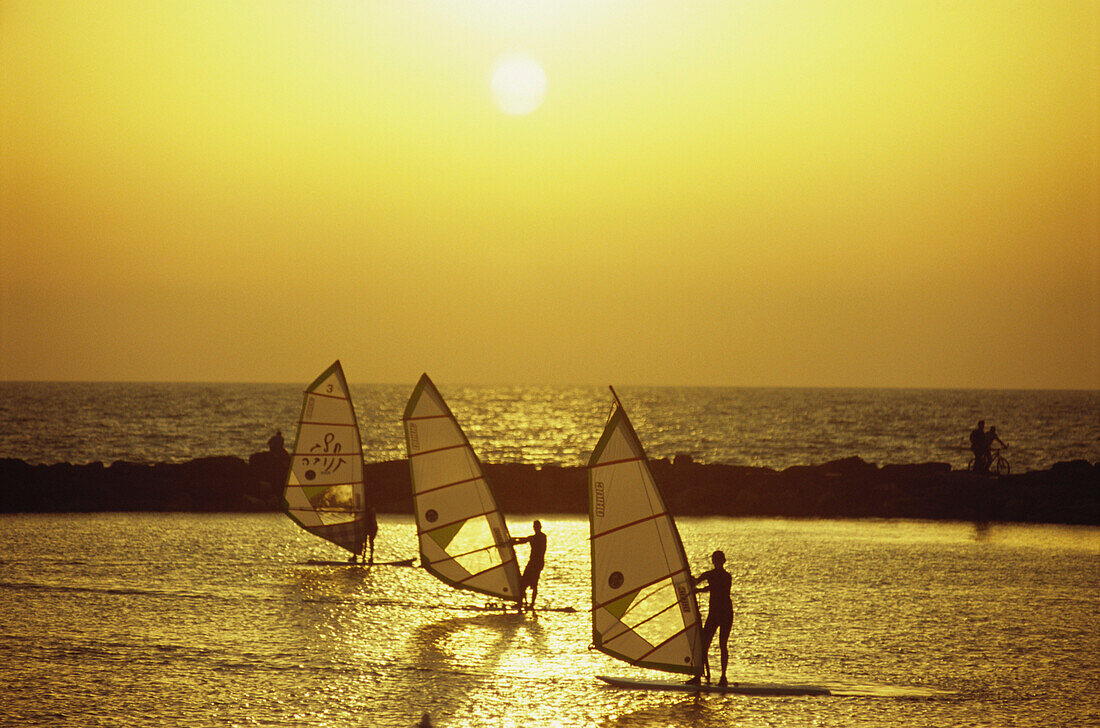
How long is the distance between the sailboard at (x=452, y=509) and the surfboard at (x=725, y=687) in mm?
5467

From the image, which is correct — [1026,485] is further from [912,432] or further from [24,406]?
[24,406]

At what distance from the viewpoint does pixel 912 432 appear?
11812 cm

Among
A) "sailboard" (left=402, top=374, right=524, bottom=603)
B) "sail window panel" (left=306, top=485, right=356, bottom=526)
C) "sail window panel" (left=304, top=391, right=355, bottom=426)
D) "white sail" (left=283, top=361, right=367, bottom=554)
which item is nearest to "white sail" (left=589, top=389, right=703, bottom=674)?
"sailboard" (left=402, top=374, right=524, bottom=603)

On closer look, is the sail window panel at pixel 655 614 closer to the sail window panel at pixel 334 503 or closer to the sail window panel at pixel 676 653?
the sail window panel at pixel 676 653

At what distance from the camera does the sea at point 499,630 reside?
13.4 metres

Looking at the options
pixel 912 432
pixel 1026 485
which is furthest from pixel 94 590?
pixel 912 432

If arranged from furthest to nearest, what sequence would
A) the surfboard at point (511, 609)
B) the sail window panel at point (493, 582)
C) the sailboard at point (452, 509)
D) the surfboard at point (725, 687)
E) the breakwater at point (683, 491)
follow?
the breakwater at point (683, 491)
the sailboard at point (452, 509)
the sail window panel at point (493, 582)
the surfboard at point (511, 609)
the surfboard at point (725, 687)

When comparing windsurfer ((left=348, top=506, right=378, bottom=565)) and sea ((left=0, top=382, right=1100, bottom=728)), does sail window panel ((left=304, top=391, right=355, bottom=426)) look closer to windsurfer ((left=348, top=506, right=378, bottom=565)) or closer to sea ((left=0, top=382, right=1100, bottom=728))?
windsurfer ((left=348, top=506, right=378, bottom=565))

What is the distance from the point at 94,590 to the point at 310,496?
6964mm

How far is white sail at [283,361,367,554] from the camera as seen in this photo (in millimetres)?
26859

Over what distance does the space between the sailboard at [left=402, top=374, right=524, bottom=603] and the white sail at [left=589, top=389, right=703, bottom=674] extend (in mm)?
5534

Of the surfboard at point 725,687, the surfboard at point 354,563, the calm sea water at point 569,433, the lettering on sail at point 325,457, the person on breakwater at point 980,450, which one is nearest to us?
the surfboard at point 725,687

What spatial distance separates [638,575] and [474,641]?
3570 millimetres

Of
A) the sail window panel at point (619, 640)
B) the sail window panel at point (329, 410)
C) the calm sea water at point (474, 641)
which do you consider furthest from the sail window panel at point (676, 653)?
the sail window panel at point (329, 410)
